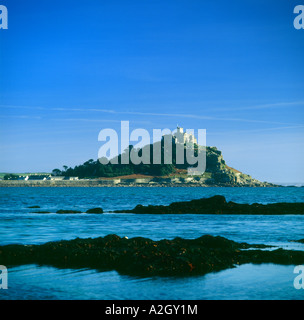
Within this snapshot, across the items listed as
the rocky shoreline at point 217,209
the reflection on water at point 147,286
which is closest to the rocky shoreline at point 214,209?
the rocky shoreline at point 217,209

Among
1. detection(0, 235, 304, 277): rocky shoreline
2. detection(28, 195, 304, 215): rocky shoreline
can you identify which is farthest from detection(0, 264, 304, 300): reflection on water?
detection(28, 195, 304, 215): rocky shoreline

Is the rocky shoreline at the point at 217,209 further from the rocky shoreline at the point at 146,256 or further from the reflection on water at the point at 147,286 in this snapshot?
the reflection on water at the point at 147,286

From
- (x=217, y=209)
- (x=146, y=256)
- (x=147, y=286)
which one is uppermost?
(x=146, y=256)

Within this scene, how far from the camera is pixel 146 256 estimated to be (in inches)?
741

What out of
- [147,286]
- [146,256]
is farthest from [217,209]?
[147,286]

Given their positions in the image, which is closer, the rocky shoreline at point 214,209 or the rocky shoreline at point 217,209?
the rocky shoreline at point 214,209

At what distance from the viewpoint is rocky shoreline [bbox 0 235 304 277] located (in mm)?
18016

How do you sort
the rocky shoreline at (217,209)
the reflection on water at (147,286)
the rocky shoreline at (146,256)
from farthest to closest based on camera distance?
the rocky shoreline at (217,209), the rocky shoreline at (146,256), the reflection on water at (147,286)

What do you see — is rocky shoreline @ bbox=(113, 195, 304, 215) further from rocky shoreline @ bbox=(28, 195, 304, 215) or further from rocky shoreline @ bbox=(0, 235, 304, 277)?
rocky shoreline @ bbox=(0, 235, 304, 277)

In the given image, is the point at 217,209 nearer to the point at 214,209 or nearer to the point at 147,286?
the point at 214,209

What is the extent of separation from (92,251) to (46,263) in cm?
213

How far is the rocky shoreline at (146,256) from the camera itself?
1802 cm
